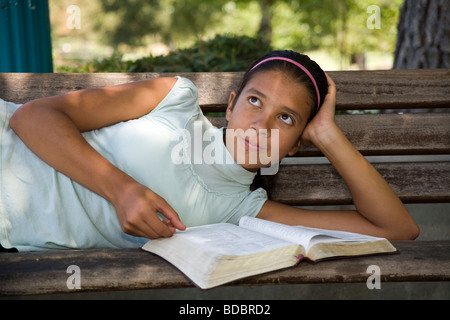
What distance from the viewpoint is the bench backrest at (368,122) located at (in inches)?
99.0

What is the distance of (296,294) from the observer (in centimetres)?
305

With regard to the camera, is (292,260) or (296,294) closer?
(292,260)

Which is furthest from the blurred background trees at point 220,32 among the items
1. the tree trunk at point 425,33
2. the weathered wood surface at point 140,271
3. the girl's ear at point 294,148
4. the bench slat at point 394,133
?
the weathered wood surface at point 140,271

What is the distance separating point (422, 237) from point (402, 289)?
0.35m

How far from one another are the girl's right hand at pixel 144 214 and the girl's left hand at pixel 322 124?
0.80 meters

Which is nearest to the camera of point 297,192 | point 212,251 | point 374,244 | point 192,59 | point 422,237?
point 212,251

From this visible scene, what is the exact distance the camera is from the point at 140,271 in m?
1.56

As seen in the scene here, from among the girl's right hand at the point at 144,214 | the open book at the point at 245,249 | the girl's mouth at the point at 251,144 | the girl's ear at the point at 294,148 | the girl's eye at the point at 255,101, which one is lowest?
the open book at the point at 245,249

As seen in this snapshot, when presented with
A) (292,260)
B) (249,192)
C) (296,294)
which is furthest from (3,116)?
(296,294)

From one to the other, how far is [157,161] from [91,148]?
0.28 m

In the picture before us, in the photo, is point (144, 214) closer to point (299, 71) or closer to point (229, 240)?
point (229, 240)

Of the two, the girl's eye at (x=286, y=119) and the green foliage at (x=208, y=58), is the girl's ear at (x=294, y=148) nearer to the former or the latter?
the girl's eye at (x=286, y=119)

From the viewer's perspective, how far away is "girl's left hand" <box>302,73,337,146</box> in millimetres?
2244
